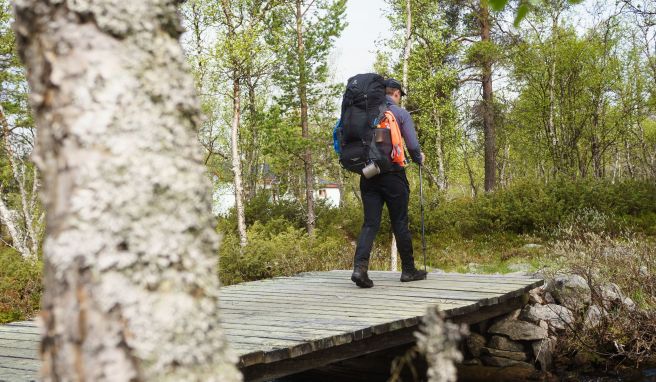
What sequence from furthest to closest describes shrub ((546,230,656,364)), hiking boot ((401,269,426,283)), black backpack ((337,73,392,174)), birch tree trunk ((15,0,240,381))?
hiking boot ((401,269,426,283))
shrub ((546,230,656,364))
black backpack ((337,73,392,174))
birch tree trunk ((15,0,240,381))

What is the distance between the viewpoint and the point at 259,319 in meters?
5.61

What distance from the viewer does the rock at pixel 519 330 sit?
759 cm

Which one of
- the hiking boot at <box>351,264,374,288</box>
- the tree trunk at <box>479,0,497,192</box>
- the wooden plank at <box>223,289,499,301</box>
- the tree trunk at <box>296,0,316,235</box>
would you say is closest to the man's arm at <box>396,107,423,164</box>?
the hiking boot at <box>351,264,374,288</box>

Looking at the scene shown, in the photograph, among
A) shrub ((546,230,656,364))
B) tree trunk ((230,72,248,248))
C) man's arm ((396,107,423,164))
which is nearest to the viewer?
man's arm ((396,107,423,164))

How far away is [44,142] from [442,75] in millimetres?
23110

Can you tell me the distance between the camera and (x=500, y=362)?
25.6 feet

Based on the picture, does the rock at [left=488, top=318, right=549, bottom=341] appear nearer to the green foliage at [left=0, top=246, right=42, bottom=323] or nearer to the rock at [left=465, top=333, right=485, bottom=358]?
the rock at [left=465, top=333, right=485, bottom=358]

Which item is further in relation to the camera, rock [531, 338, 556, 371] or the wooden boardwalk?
rock [531, 338, 556, 371]

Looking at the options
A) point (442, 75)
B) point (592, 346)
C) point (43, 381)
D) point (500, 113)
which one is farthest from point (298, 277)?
point (500, 113)

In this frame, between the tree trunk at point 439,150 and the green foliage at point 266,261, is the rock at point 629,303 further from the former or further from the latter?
the tree trunk at point 439,150

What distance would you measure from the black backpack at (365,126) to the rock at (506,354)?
2951 mm

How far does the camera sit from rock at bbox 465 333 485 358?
802cm

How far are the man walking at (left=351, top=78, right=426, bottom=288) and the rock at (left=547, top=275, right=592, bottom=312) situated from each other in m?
2.46

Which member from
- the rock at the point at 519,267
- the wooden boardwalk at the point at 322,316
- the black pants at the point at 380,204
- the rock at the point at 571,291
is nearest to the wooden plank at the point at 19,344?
the wooden boardwalk at the point at 322,316
